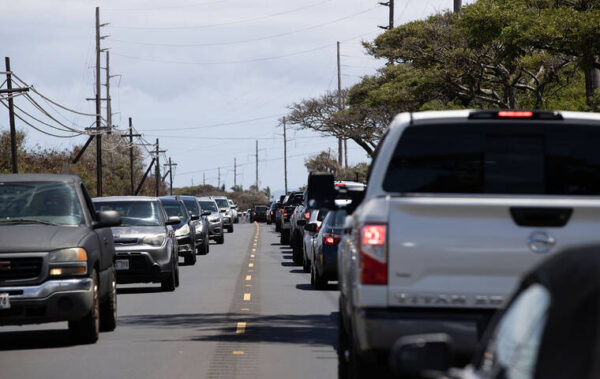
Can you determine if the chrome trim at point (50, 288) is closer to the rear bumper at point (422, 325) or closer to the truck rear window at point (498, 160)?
the truck rear window at point (498, 160)

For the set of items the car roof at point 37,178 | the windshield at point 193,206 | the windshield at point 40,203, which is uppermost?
the car roof at point 37,178

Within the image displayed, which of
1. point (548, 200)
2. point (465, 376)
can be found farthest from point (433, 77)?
point (465, 376)

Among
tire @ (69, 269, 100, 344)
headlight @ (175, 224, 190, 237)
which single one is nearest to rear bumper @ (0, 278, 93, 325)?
tire @ (69, 269, 100, 344)

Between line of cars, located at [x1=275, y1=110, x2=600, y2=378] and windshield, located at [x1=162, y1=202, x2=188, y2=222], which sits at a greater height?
line of cars, located at [x1=275, y1=110, x2=600, y2=378]

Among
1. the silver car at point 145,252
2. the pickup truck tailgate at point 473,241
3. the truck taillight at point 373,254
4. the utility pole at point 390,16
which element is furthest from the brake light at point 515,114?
the utility pole at point 390,16

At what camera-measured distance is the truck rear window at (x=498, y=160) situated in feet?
24.9

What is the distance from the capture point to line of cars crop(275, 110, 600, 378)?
6969 mm

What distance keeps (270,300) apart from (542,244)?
11.9 m

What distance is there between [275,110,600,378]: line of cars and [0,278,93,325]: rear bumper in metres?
4.55

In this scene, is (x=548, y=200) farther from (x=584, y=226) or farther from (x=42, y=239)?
(x=42, y=239)

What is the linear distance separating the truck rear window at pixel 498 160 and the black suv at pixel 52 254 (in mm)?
5685

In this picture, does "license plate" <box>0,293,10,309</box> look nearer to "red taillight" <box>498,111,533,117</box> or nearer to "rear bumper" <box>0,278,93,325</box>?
"rear bumper" <box>0,278,93,325</box>

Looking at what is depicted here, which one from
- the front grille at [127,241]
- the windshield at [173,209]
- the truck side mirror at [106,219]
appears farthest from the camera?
the windshield at [173,209]

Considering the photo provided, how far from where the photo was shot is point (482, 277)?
702 cm
